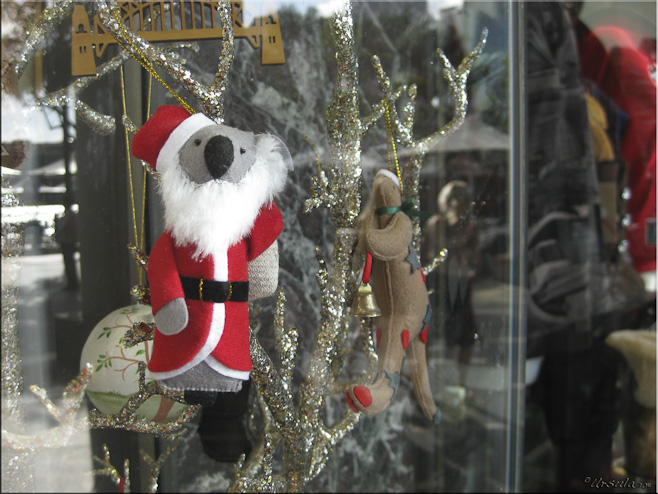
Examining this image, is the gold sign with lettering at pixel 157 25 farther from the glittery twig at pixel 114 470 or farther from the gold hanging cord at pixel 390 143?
the glittery twig at pixel 114 470

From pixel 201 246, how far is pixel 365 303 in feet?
0.80

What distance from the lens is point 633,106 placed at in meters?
1.23

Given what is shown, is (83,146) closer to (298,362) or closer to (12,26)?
(12,26)

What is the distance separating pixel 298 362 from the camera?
0.80 meters

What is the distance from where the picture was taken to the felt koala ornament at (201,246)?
0.54 m

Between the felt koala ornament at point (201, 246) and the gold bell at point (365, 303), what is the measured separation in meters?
0.17

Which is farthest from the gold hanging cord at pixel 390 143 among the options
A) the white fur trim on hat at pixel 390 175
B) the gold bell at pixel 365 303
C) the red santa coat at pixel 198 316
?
the red santa coat at pixel 198 316

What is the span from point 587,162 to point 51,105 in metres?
1.08

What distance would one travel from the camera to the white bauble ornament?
2.18ft

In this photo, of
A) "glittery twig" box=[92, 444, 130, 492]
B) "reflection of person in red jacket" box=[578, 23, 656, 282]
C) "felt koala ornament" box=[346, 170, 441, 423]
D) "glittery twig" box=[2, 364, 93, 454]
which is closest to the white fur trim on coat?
"felt koala ornament" box=[346, 170, 441, 423]

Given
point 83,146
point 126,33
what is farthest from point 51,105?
point 126,33

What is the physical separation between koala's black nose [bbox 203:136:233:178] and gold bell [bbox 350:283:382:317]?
10.1 inches

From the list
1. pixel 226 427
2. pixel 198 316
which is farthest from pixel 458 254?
pixel 198 316

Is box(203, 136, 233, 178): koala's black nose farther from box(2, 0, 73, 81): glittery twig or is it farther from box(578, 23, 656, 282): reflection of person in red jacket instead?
box(578, 23, 656, 282): reflection of person in red jacket
